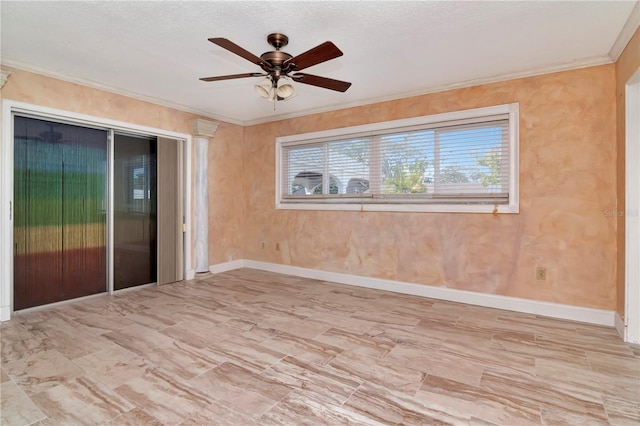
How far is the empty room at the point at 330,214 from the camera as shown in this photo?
6.98 ft

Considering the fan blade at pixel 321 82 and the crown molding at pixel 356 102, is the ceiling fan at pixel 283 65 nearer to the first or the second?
the fan blade at pixel 321 82

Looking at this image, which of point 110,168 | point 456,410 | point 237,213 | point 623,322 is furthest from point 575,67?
point 110,168

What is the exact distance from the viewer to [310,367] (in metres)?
2.34

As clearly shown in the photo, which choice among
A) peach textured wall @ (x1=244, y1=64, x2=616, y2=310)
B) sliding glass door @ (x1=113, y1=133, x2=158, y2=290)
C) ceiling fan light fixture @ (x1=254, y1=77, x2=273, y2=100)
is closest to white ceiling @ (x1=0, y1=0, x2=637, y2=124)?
peach textured wall @ (x1=244, y1=64, x2=616, y2=310)

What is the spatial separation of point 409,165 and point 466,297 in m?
1.80

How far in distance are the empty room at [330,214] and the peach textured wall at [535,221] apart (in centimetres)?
2

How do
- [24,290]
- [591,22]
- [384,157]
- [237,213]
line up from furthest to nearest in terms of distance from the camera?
[237,213], [384,157], [24,290], [591,22]

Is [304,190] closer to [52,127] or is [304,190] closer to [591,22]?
[52,127]

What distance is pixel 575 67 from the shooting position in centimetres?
324

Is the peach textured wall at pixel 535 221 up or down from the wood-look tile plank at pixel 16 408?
up

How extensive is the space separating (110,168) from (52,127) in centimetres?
73

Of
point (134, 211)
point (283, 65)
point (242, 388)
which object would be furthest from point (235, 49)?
point (134, 211)

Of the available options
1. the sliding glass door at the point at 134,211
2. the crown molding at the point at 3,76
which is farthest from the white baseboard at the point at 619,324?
the crown molding at the point at 3,76

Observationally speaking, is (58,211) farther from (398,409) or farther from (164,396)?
(398,409)
